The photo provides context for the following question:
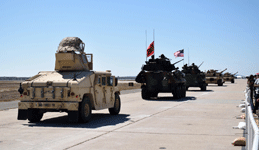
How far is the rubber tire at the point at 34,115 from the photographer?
41.7 feet

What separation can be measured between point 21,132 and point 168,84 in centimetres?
1590

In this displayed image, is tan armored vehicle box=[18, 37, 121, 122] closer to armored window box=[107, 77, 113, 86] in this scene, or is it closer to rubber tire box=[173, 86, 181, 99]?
armored window box=[107, 77, 113, 86]

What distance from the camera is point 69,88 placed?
12.2 meters

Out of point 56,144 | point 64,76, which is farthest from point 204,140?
point 64,76

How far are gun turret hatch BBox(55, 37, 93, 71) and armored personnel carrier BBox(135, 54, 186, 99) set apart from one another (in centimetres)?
1232

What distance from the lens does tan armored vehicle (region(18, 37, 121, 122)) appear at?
40.1ft

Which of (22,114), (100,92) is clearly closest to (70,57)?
(100,92)

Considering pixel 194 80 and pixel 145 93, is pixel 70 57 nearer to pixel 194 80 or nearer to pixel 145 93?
pixel 145 93

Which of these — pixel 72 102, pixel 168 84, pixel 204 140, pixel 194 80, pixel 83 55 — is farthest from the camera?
pixel 194 80

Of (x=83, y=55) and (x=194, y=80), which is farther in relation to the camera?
(x=194, y=80)

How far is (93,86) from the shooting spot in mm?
13250

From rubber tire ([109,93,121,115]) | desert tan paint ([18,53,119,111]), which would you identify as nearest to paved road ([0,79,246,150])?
desert tan paint ([18,53,119,111])

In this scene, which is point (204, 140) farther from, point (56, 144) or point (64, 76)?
point (64, 76)

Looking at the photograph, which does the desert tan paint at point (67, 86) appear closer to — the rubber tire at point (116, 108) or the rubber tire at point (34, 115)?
the rubber tire at point (34, 115)
